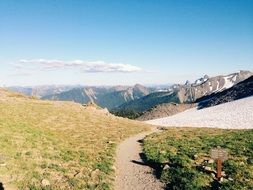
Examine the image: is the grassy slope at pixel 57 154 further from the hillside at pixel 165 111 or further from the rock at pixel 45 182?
the hillside at pixel 165 111

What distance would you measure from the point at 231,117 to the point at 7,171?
2720 inches

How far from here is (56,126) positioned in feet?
142

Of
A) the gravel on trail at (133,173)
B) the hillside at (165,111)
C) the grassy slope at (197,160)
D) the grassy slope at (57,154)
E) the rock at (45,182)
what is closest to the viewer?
the rock at (45,182)

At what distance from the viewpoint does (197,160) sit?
26125mm

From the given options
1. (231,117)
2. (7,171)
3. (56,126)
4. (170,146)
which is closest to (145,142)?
(170,146)

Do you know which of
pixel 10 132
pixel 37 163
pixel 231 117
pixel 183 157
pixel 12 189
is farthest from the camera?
pixel 231 117

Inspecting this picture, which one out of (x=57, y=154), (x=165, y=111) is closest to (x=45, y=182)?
(x=57, y=154)

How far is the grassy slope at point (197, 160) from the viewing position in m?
20.6

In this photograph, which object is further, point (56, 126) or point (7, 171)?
point (56, 126)

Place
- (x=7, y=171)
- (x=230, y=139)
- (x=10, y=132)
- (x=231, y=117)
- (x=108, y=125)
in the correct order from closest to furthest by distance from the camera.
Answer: (x=7, y=171) < (x=10, y=132) < (x=230, y=139) < (x=108, y=125) < (x=231, y=117)

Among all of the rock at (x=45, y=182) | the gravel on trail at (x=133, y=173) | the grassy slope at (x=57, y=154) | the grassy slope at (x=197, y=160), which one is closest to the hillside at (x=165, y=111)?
the grassy slope at (x=57, y=154)

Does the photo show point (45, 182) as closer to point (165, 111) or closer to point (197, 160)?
point (197, 160)

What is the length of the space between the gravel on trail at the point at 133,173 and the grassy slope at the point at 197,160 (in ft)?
3.02

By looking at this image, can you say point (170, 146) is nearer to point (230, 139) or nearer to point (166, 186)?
point (230, 139)
